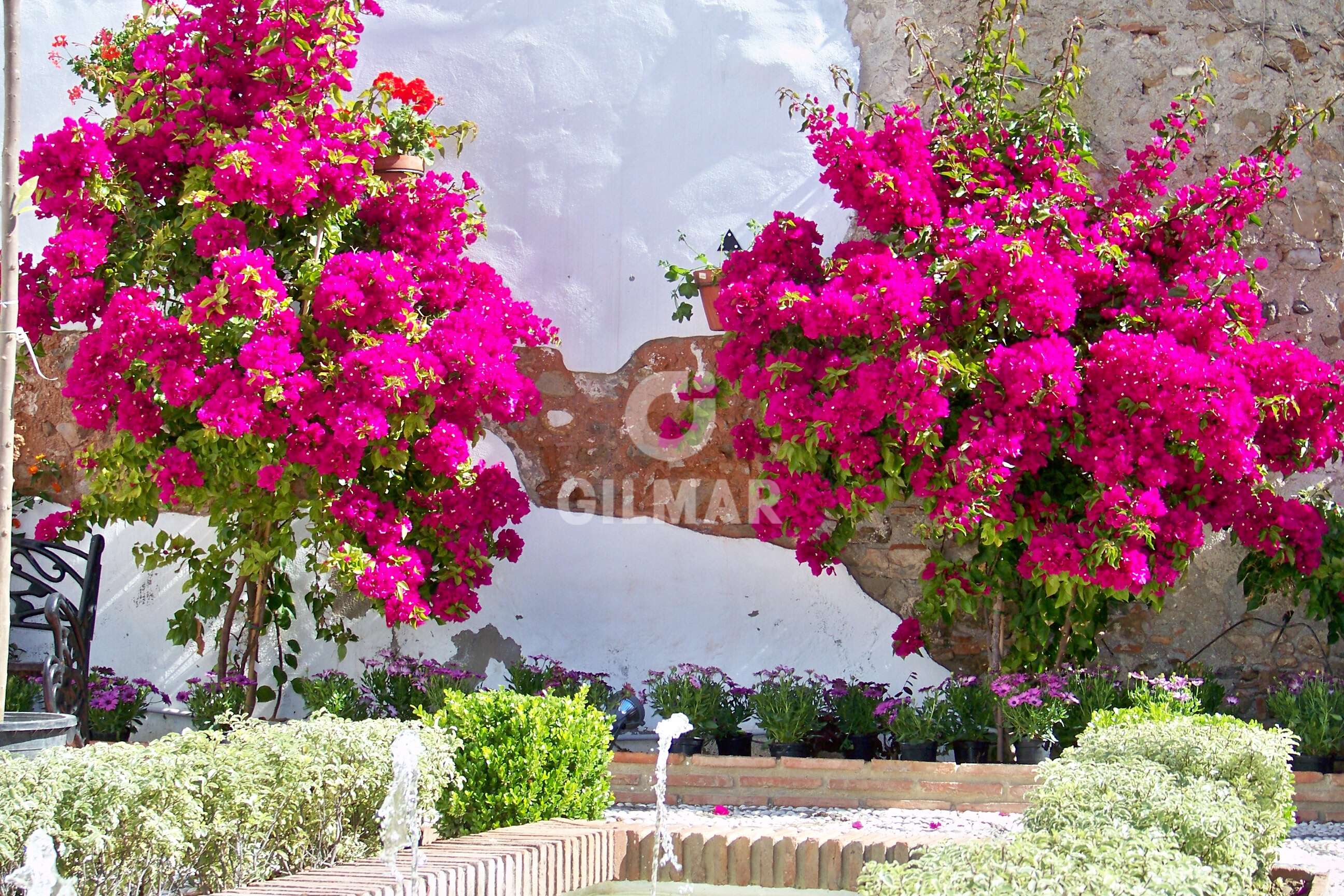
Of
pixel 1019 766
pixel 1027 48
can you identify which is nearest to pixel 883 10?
pixel 1027 48

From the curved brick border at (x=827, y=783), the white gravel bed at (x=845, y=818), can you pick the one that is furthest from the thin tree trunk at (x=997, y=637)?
the white gravel bed at (x=845, y=818)

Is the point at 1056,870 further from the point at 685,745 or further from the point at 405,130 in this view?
the point at 405,130

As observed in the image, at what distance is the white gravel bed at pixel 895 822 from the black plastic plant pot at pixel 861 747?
458mm

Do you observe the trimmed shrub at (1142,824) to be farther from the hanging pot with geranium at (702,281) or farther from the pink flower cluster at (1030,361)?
the hanging pot with geranium at (702,281)

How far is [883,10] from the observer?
5.10 m

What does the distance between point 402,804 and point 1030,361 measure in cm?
218

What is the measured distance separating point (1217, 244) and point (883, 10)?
153 centimetres

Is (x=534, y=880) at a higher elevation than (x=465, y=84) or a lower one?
lower

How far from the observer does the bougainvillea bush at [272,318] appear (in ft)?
13.8

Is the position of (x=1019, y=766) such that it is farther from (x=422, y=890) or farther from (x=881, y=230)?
(x=422, y=890)

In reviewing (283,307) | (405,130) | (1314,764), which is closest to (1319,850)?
(1314,764)

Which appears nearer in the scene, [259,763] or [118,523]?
[259,763]

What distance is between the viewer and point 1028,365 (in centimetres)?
399

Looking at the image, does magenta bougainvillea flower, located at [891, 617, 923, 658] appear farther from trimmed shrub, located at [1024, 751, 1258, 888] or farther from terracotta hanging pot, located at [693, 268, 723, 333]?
trimmed shrub, located at [1024, 751, 1258, 888]
